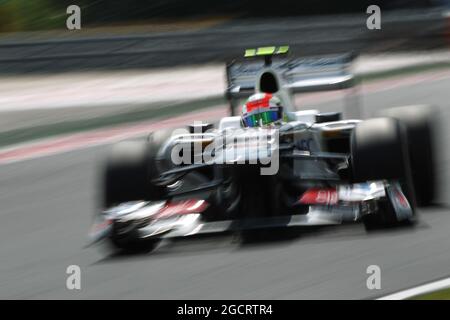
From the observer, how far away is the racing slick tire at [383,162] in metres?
6.48

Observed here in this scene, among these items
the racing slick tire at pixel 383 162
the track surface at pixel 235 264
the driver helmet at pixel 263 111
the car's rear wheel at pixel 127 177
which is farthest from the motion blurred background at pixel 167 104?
the driver helmet at pixel 263 111

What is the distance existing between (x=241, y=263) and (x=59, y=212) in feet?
9.03

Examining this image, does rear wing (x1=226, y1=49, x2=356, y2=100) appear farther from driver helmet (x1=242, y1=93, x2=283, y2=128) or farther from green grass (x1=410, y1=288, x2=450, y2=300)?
green grass (x1=410, y1=288, x2=450, y2=300)

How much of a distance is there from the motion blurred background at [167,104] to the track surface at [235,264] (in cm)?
1

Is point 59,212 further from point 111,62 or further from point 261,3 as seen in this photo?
point 261,3

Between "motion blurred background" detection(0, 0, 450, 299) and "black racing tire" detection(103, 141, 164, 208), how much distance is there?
0.44 meters

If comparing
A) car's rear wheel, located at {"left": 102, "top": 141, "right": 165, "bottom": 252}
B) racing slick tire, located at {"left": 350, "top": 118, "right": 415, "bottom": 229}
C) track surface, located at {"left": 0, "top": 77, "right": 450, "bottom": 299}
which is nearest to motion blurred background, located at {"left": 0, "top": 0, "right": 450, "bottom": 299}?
track surface, located at {"left": 0, "top": 77, "right": 450, "bottom": 299}

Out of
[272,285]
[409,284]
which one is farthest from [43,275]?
[409,284]

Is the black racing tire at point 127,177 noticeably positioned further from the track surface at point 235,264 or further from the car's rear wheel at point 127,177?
the track surface at point 235,264

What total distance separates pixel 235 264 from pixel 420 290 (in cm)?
123

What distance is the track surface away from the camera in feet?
18.7

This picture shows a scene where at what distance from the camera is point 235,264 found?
6.16m

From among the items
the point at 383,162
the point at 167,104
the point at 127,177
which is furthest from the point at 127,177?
the point at 167,104

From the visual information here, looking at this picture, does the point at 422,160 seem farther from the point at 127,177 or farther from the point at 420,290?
the point at 127,177
